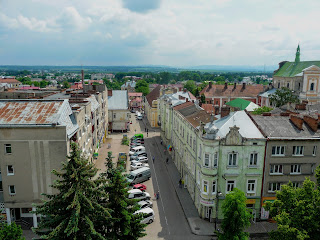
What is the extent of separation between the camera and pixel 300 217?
875 inches

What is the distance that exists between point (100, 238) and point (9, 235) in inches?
272

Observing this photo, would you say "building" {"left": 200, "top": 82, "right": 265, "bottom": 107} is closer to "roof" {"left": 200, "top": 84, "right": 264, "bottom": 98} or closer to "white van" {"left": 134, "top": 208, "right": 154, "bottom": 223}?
"roof" {"left": 200, "top": 84, "right": 264, "bottom": 98}

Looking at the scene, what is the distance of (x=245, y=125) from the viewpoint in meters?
33.8

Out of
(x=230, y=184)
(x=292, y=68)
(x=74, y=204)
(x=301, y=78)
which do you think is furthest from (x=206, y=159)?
(x=292, y=68)

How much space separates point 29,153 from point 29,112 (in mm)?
5016

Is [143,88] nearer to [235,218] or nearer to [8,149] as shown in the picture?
[8,149]

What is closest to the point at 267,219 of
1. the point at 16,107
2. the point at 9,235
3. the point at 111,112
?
the point at 9,235

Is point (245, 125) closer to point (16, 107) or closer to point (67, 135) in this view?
point (67, 135)

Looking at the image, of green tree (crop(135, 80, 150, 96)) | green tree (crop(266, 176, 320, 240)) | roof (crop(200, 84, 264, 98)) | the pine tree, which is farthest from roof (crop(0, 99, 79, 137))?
green tree (crop(135, 80, 150, 96))

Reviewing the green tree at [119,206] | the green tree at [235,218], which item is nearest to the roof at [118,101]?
the green tree at [235,218]

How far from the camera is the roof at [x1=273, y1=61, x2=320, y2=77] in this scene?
9331 cm

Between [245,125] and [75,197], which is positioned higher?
[245,125]

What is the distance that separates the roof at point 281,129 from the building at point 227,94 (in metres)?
68.6

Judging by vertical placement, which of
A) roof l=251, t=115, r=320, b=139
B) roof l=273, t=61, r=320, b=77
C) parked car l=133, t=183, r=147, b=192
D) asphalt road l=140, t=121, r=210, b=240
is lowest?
asphalt road l=140, t=121, r=210, b=240
